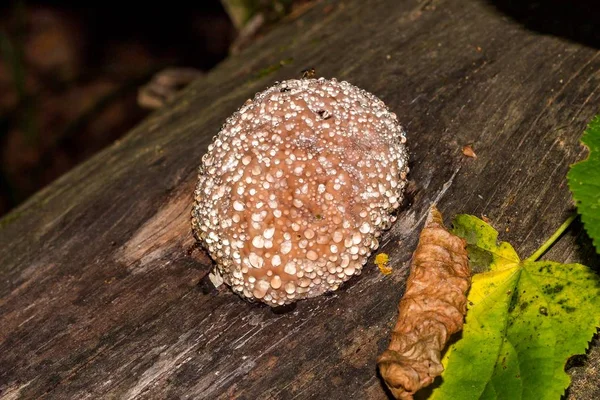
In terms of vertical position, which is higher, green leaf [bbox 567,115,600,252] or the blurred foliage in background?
the blurred foliage in background

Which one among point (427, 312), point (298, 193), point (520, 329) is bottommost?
point (520, 329)

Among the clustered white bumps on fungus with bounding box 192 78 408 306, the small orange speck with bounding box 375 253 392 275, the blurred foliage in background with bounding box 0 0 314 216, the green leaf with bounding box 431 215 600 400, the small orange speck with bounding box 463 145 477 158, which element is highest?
the blurred foliage in background with bounding box 0 0 314 216

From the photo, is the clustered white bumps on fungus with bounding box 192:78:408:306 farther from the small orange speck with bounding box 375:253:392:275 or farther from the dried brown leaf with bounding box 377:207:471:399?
the dried brown leaf with bounding box 377:207:471:399

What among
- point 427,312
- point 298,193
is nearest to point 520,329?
point 427,312

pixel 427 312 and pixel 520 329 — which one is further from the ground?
pixel 427 312

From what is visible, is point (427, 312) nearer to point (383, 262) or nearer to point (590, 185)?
point (383, 262)

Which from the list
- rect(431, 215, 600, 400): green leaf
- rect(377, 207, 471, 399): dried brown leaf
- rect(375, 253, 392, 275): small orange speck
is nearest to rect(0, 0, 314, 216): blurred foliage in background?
rect(375, 253, 392, 275): small orange speck

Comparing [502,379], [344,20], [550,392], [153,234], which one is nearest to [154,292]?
[153,234]
